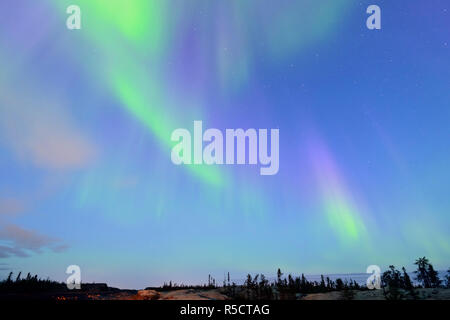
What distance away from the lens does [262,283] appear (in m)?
24.8

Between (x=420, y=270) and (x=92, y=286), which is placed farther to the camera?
(x=420, y=270)

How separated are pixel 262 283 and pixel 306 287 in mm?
4444
